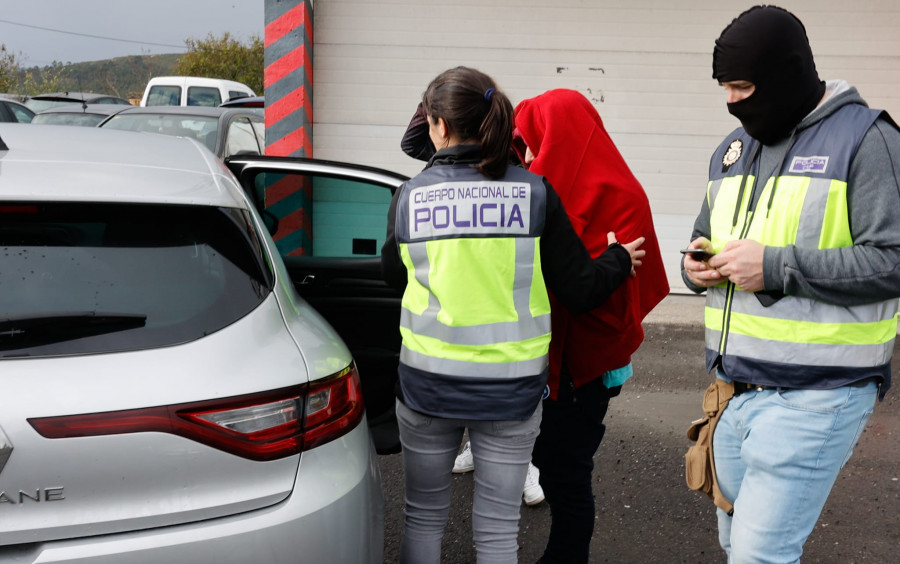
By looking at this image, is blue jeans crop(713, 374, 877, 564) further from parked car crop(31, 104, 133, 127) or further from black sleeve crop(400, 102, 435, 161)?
parked car crop(31, 104, 133, 127)

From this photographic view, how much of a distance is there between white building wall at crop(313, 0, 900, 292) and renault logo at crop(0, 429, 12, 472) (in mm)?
6008

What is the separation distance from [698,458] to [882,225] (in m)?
0.80

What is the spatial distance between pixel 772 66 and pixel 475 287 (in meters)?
0.89

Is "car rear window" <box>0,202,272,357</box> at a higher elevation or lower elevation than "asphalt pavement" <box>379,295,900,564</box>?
higher

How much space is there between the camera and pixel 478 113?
7.45 ft

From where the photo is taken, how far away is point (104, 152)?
2.52 metres

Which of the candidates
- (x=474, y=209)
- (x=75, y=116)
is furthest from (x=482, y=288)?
(x=75, y=116)

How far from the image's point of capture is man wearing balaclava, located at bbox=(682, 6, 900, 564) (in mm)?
1957

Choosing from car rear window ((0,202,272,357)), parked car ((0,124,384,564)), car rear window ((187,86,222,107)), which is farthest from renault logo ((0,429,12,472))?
car rear window ((187,86,222,107))

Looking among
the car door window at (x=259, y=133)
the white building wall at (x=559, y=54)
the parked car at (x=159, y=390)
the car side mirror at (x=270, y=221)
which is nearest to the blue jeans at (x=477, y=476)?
the parked car at (x=159, y=390)

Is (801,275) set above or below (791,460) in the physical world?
above

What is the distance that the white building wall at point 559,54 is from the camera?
292 inches

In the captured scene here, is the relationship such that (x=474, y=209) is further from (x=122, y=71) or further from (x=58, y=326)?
(x=122, y=71)

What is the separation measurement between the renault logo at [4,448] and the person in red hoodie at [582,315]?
4.89 ft
